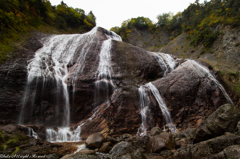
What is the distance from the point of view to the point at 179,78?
11312mm

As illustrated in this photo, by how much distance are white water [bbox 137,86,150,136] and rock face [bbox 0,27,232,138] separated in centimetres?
29

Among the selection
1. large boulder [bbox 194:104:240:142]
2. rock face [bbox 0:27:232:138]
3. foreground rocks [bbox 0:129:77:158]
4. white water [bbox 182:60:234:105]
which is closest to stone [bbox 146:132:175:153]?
large boulder [bbox 194:104:240:142]

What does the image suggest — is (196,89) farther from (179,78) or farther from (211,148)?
(211,148)

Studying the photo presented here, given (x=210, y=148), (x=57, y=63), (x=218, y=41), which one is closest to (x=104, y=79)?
(x=57, y=63)

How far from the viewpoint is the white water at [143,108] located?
339 inches

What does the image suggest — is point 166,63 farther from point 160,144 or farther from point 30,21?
point 30,21

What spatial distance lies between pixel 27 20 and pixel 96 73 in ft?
53.3

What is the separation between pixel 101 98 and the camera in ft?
36.4

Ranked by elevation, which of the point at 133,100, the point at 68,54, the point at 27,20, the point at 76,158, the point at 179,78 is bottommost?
the point at 76,158

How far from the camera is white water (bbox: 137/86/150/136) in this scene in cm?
861

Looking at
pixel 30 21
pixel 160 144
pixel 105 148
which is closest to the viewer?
pixel 160 144

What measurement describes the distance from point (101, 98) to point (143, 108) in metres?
3.86

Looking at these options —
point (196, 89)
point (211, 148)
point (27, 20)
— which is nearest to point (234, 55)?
point (196, 89)

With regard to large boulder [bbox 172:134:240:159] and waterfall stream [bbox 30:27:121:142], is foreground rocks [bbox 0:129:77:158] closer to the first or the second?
waterfall stream [bbox 30:27:121:142]
